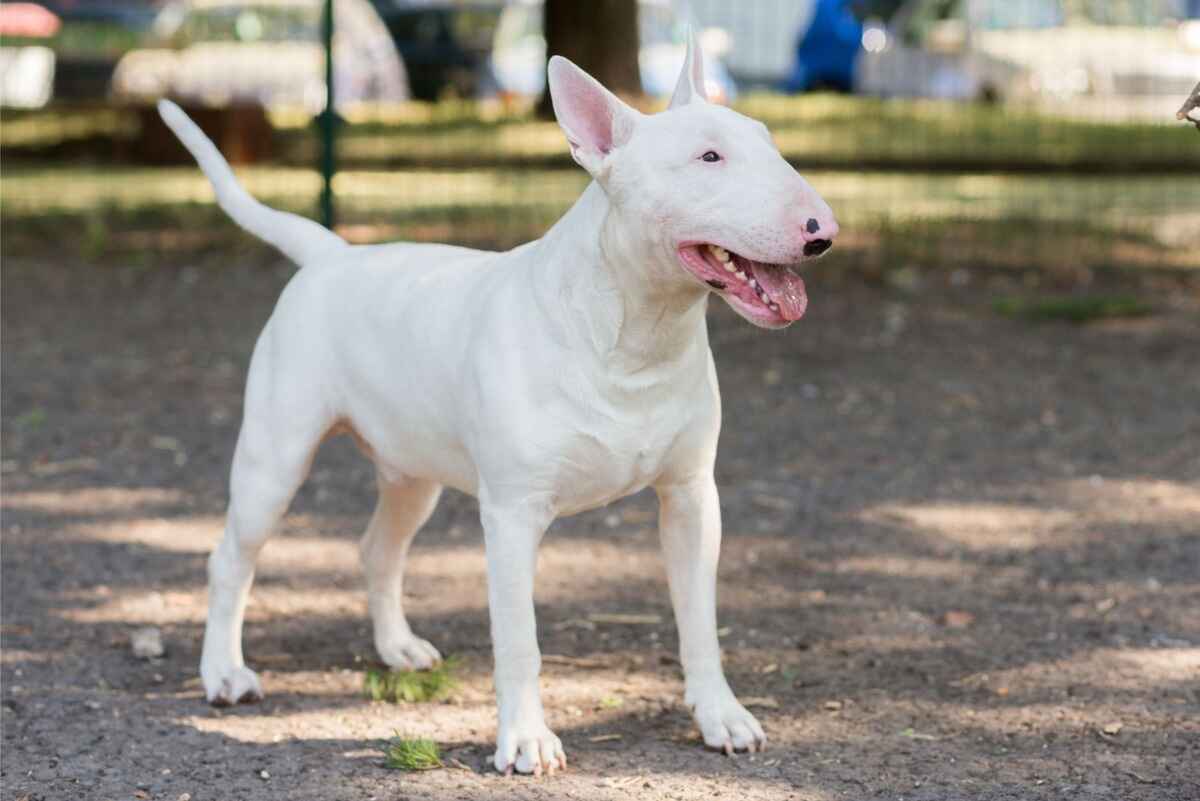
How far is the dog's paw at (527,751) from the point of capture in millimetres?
3738

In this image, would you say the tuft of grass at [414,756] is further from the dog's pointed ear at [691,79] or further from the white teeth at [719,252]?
the dog's pointed ear at [691,79]

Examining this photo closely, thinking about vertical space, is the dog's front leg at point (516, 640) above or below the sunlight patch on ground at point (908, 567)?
above

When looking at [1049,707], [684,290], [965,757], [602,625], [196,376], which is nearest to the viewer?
[684,290]

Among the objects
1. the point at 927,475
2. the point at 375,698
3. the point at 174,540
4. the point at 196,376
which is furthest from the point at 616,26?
the point at 375,698

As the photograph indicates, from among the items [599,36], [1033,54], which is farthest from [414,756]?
[1033,54]

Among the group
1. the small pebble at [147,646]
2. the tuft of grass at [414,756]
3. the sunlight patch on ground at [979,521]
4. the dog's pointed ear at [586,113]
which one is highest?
the dog's pointed ear at [586,113]

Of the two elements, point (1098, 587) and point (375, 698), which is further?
point (1098, 587)

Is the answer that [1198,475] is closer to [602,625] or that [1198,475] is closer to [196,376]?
[602,625]

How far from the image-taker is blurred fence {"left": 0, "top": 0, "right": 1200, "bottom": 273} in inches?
419

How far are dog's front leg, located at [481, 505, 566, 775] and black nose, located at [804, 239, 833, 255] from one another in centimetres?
83

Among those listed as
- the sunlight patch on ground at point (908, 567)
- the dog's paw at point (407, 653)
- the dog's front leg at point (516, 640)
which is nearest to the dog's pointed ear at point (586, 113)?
the dog's front leg at point (516, 640)

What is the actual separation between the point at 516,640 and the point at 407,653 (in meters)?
0.87

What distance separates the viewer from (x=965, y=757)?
12.8 ft

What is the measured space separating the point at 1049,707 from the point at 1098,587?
997 mm
